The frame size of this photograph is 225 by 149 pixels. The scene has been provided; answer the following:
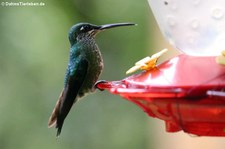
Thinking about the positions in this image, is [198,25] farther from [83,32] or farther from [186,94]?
[83,32]

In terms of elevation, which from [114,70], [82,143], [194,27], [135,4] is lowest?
[82,143]

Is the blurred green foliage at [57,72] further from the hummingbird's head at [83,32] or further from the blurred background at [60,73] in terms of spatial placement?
the hummingbird's head at [83,32]

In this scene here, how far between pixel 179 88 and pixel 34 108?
14.4ft

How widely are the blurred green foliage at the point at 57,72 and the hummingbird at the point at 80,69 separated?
2421 millimetres

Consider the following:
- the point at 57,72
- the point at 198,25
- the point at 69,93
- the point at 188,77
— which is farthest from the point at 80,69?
the point at 57,72

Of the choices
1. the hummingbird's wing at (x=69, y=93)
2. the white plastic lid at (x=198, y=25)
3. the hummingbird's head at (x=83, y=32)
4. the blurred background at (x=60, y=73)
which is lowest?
the blurred background at (x=60, y=73)

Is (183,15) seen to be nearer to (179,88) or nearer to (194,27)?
(194,27)

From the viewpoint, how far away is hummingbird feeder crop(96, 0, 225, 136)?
2012mm

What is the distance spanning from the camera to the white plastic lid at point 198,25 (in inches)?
96.0

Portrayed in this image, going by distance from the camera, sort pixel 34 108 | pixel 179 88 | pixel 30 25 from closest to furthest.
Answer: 1. pixel 179 88
2. pixel 30 25
3. pixel 34 108

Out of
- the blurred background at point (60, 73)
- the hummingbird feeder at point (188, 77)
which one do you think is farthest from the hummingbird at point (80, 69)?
the blurred background at point (60, 73)

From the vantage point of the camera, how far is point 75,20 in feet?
20.1

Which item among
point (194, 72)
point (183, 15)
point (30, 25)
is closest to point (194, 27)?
point (183, 15)

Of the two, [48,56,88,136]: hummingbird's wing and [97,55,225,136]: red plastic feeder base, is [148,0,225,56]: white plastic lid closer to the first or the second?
[97,55,225,136]: red plastic feeder base
